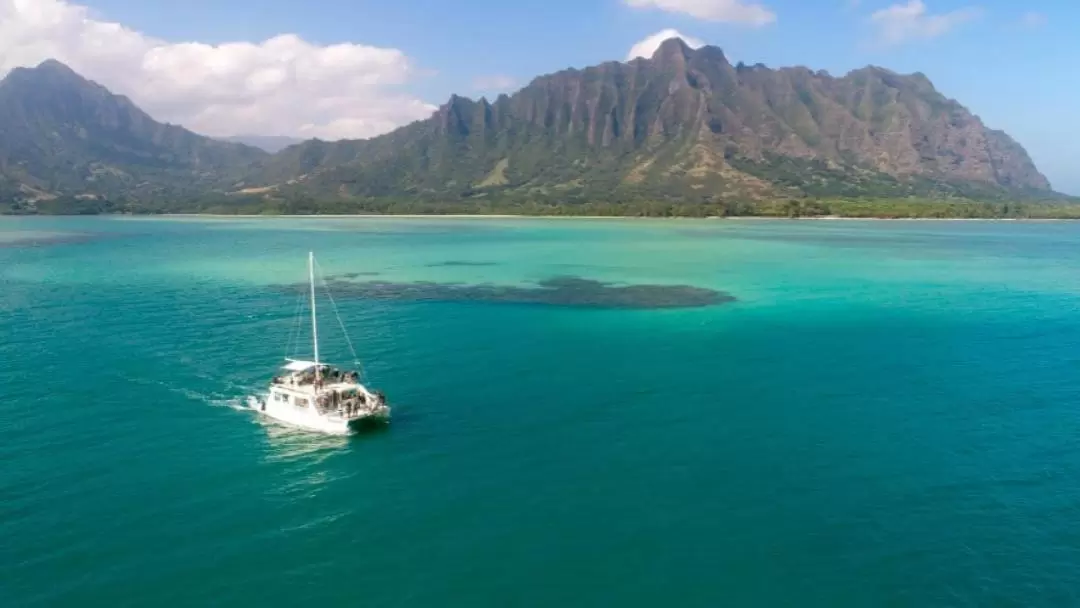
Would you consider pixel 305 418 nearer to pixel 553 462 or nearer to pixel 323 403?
pixel 323 403

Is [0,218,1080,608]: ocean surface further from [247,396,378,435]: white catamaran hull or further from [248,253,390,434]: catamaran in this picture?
[248,253,390,434]: catamaran

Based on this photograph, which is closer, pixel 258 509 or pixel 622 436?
pixel 258 509

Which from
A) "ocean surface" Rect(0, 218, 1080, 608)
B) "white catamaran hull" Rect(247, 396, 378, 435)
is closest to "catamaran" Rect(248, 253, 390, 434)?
"white catamaran hull" Rect(247, 396, 378, 435)

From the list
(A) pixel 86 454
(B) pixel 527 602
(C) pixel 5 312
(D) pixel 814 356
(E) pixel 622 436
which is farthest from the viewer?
(C) pixel 5 312

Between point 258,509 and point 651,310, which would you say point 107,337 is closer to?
point 258,509

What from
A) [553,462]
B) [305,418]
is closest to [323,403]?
[305,418]

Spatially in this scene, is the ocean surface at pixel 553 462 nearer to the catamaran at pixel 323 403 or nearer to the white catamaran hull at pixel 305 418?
the white catamaran hull at pixel 305 418

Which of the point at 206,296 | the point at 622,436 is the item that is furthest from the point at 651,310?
the point at 206,296
